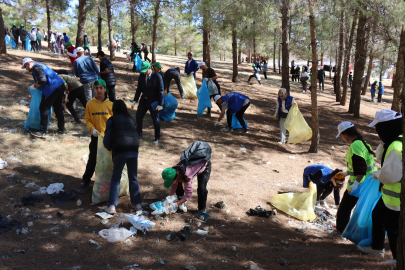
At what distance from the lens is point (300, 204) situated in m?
4.68

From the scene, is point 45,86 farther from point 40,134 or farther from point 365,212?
point 365,212

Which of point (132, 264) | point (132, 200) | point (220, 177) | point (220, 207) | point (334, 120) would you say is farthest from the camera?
point (334, 120)

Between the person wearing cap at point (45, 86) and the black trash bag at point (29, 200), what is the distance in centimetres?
241

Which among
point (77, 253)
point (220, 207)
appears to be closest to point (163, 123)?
point (220, 207)

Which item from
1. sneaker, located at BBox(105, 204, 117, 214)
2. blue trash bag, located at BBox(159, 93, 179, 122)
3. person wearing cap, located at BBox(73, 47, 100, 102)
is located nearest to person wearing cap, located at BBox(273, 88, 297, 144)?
blue trash bag, located at BBox(159, 93, 179, 122)

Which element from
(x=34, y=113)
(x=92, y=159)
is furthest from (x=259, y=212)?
(x=34, y=113)

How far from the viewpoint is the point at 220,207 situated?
452 centimetres

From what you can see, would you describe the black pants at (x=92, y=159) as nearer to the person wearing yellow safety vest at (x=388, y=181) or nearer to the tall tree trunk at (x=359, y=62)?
the person wearing yellow safety vest at (x=388, y=181)

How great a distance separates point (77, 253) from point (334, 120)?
439 inches

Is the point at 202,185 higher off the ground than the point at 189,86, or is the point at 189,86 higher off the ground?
the point at 189,86

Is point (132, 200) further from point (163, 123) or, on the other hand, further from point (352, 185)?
point (163, 123)

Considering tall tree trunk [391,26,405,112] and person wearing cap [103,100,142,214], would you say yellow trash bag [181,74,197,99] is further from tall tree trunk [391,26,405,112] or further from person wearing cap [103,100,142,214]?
person wearing cap [103,100,142,214]

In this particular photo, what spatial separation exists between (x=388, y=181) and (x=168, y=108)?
20.1 feet

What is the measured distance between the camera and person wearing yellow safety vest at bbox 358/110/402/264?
2748 millimetres
